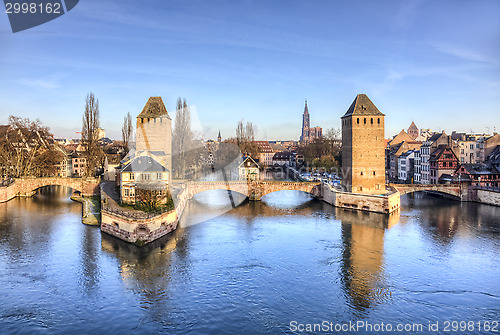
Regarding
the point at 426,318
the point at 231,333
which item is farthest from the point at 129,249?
the point at 426,318

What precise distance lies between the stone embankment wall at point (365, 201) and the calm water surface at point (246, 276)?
4.77m

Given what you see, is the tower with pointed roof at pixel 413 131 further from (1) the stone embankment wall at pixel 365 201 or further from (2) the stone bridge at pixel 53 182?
(2) the stone bridge at pixel 53 182

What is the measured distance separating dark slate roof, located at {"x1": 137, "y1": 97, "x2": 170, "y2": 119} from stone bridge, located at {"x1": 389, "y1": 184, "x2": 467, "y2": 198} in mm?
32001

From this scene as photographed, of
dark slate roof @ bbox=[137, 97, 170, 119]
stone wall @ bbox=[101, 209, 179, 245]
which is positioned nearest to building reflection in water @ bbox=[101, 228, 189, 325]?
stone wall @ bbox=[101, 209, 179, 245]

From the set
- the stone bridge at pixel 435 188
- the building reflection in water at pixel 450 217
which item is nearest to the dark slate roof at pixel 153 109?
the stone bridge at pixel 435 188

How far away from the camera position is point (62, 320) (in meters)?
17.5

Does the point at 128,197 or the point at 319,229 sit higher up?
the point at 128,197

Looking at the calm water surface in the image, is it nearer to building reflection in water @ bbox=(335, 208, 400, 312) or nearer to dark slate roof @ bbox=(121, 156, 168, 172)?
building reflection in water @ bbox=(335, 208, 400, 312)

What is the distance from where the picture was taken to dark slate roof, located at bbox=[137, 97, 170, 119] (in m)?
49.7

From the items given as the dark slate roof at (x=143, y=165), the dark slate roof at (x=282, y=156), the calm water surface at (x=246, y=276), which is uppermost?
the dark slate roof at (x=282, y=156)

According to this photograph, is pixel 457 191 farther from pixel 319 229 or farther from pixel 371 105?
pixel 319 229

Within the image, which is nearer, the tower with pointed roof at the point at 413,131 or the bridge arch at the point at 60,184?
the bridge arch at the point at 60,184

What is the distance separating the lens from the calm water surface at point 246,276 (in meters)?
18.0

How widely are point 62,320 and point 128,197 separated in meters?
18.8
